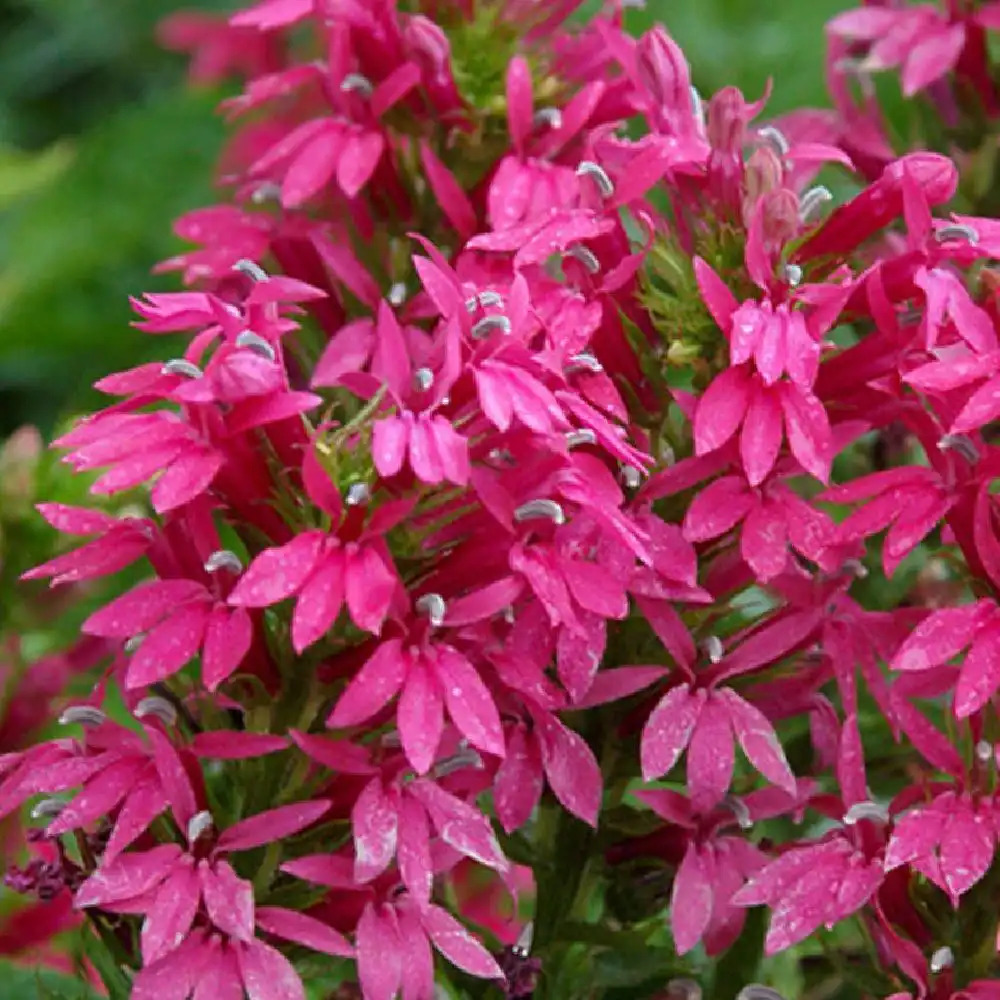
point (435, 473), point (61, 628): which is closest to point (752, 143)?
point (435, 473)

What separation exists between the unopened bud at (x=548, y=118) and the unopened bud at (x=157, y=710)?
1.08ft

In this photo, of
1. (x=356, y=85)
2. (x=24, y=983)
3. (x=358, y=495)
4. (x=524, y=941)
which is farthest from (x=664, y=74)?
(x=24, y=983)

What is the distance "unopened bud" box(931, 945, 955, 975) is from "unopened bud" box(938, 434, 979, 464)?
0.59 feet

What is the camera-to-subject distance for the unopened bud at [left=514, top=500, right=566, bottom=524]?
60 cm

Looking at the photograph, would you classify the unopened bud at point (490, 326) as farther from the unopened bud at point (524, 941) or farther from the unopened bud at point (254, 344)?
the unopened bud at point (524, 941)

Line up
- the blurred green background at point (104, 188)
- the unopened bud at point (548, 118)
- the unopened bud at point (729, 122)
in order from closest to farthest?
the unopened bud at point (729, 122) → the unopened bud at point (548, 118) → the blurred green background at point (104, 188)

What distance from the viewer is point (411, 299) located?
838 millimetres

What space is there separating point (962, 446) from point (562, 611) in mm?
178

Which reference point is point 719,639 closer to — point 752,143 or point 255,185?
point 752,143

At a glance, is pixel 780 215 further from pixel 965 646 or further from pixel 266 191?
pixel 266 191

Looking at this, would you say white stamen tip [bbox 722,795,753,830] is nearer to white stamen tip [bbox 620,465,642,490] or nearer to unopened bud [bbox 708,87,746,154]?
white stamen tip [bbox 620,465,642,490]

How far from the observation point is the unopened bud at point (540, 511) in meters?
0.60

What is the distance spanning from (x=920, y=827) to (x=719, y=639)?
118 millimetres

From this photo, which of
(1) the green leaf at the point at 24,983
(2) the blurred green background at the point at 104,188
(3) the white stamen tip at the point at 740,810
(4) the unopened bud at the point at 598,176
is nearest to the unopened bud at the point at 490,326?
(4) the unopened bud at the point at 598,176
